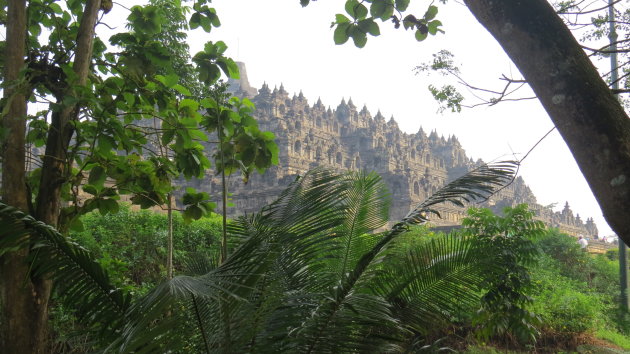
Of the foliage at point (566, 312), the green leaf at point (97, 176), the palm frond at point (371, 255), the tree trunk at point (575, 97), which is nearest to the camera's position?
the tree trunk at point (575, 97)

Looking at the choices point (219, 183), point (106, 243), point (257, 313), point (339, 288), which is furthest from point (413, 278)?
point (219, 183)

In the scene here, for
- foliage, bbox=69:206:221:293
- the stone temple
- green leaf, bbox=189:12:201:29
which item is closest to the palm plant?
green leaf, bbox=189:12:201:29

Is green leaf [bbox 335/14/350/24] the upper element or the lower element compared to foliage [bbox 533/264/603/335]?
upper

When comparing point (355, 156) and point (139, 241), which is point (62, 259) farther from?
point (355, 156)

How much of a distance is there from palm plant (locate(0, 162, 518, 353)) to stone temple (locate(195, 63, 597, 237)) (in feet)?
52.9

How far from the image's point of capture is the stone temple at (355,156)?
21469 millimetres

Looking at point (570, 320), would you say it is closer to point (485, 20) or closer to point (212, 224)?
point (212, 224)

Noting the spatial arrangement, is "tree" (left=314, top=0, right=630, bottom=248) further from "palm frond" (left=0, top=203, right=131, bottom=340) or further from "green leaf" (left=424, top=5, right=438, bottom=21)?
"palm frond" (left=0, top=203, right=131, bottom=340)

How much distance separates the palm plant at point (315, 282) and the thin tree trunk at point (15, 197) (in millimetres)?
385

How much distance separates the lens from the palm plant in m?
2.21

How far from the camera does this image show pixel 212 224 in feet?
30.2

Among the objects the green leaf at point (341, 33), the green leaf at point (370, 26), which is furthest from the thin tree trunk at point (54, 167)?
the green leaf at point (370, 26)

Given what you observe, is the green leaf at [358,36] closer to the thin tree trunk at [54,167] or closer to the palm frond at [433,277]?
the palm frond at [433,277]

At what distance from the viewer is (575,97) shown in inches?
79.0
